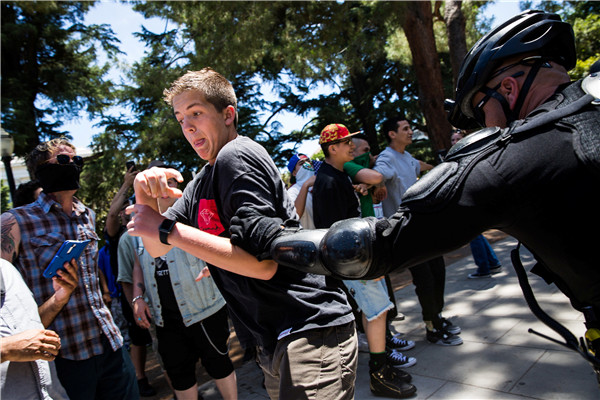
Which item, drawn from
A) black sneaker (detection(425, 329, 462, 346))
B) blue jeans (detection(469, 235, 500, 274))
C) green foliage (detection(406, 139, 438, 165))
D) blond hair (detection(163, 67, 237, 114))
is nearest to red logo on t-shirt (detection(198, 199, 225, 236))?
blond hair (detection(163, 67, 237, 114))

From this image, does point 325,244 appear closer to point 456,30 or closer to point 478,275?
point 478,275

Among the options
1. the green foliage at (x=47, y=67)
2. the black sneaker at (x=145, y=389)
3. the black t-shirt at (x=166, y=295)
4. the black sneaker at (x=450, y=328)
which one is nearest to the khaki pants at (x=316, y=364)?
the black t-shirt at (x=166, y=295)

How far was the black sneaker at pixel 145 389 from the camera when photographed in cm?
414

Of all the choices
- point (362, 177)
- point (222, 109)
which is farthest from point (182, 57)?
point (222, 109)

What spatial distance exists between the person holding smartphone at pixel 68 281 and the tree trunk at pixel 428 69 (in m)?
7.42

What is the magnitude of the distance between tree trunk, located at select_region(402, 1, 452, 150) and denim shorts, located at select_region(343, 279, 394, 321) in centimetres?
597

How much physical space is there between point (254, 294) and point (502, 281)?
193 inches

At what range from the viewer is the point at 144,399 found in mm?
4078

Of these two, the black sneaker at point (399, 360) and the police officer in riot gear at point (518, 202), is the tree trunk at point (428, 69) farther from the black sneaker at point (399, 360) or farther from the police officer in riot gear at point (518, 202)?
the police officer in riot gear at point (518, 202)

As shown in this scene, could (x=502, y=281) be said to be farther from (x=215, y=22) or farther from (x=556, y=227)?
(x=215, y=22)

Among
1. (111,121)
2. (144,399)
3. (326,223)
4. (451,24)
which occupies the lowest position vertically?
(144,399)

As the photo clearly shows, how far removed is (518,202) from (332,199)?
2488 millimetres

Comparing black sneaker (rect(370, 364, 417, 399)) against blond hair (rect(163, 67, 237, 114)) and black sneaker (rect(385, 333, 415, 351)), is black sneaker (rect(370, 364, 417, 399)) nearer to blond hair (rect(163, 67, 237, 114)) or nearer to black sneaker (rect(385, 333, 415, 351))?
black sneaker (rect(385, 333, 415, 351))

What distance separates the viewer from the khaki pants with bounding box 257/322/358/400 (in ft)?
5.28
